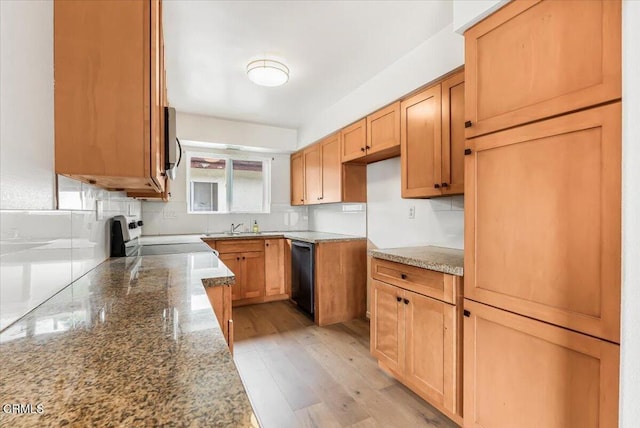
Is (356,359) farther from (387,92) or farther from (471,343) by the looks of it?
(387,92)

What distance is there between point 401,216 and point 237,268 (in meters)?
2.14

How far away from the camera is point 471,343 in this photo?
147cm

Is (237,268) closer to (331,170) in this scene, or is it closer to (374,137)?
A: (331,170)

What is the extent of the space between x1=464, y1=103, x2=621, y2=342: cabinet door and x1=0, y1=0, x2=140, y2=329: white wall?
1.70m

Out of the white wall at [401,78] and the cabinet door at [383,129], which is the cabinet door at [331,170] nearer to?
the white wall at [401,78]

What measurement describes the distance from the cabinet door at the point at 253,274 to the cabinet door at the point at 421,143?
2237 mm

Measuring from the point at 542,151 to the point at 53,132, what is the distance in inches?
71.6

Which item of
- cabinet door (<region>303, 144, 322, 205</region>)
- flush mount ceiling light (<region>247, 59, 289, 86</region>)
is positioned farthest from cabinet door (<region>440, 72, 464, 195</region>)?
cabinet door (<region>303, 144, 322, 205</region>)

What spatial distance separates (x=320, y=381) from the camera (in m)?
2.07

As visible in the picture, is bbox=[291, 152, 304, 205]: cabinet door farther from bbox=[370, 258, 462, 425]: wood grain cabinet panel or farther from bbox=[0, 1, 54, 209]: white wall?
bbox=[0, 1, 54, 209]: white wall
